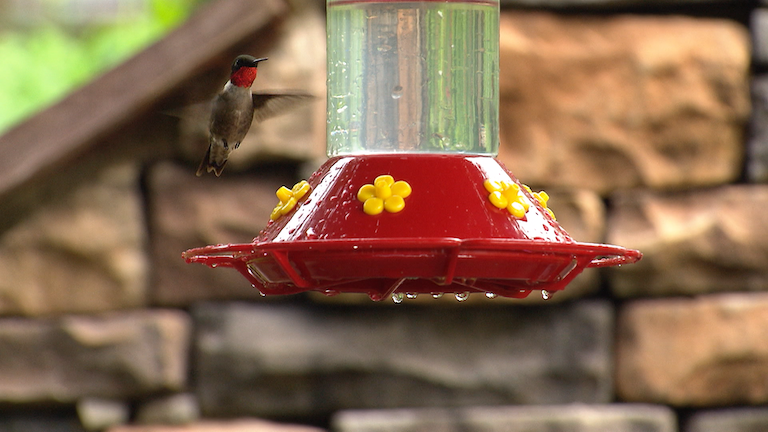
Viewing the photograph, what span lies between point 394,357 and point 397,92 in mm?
1413

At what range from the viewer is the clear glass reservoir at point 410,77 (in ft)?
7.39

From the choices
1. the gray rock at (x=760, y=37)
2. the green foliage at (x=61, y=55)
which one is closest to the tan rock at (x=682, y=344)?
the gray rock at (x=760, y=37)

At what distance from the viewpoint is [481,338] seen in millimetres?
3486

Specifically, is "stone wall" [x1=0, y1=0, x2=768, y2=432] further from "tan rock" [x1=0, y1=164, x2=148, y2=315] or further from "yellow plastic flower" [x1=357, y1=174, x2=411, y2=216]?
"yellow plastic flower" [x1=357, y1=174, x2=411, y2=216]

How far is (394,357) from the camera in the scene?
3451mm

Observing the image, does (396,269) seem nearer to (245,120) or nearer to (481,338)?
(245,120)

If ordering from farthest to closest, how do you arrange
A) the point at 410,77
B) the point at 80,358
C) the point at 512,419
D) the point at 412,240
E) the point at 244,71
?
the point at 512,419, the point at 80,358, the point at 244,71, the point at 410,77, the point at 412,240

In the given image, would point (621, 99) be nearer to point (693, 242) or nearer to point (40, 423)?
point (693, 242)

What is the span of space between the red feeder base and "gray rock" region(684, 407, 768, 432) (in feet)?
6.15

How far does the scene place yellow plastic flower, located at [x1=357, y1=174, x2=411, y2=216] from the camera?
5.67 feet

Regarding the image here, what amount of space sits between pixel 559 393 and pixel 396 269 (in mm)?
1999

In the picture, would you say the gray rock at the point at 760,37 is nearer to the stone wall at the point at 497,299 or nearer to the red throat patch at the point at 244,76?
the stone wall at the point at 497,299

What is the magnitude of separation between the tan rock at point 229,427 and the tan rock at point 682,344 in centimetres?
113

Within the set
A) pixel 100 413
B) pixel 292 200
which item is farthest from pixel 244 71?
pixel 100 413
